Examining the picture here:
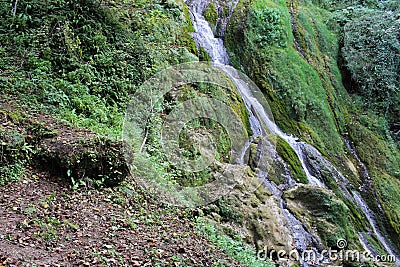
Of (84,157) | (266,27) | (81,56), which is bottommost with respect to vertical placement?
(84,157)

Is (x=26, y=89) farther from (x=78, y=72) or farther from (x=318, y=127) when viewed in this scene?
(x=318, y=127)

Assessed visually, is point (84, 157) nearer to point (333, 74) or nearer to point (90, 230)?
point (90, 230)

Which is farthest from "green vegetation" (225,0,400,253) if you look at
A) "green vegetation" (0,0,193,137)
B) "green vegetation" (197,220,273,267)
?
"green vegetation" (0,0,193,137)

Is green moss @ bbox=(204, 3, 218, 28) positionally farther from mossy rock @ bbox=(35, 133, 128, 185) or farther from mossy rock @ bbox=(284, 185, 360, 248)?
mossy rock @ bbox=(35, 133, 128, 185)

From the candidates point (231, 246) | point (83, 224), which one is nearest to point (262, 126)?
point (231, 246)

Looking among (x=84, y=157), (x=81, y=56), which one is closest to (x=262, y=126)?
(x=81, y=56)

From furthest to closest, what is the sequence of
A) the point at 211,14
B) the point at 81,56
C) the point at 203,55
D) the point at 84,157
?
the point at 211,14
the point at 203,55
the point at 81,56
the point at 84,157

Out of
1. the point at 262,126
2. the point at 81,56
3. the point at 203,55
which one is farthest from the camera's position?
the point at 203,55

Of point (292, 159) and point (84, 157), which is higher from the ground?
point (84, 157)

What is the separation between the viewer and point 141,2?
997 centimetres

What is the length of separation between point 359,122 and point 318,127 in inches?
127

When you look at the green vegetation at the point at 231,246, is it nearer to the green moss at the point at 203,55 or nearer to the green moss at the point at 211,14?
the green moss at the point at 203,55

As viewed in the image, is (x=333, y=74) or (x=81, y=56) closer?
(x=81, y=56)

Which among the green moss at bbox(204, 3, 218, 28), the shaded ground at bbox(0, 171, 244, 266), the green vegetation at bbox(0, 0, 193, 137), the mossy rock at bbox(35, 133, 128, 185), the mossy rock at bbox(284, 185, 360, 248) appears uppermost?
the green moss at bbox(204, 3, 218, 28)
